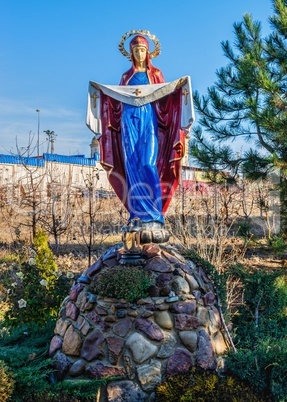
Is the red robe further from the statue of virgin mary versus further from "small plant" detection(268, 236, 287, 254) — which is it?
"small plant" detection(268, 236, 287, 254)

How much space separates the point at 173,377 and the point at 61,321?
4.07 feet

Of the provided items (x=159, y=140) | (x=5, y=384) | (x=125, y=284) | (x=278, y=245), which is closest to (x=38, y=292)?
(x=125, y=284)

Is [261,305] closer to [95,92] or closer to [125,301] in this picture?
[125,301]

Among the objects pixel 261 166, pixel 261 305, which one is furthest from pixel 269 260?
pixel 261 305

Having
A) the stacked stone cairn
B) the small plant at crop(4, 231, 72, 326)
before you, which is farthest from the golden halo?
the small plant at crop(4, 231, 72, 326)

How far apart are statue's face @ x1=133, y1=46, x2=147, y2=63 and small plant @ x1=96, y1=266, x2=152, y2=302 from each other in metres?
2.23

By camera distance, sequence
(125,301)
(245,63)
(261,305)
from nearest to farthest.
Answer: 1. (125,301)
2. (261,305)
3. (245,63)

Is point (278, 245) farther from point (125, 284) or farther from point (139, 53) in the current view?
point (125, 284)

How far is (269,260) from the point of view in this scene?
1115 cm

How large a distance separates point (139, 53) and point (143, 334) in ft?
9.27

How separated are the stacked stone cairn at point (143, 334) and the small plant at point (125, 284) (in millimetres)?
73

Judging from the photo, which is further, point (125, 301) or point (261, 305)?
point (261, 305)

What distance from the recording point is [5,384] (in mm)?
3408

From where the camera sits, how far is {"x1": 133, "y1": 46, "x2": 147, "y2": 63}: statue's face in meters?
4.75
